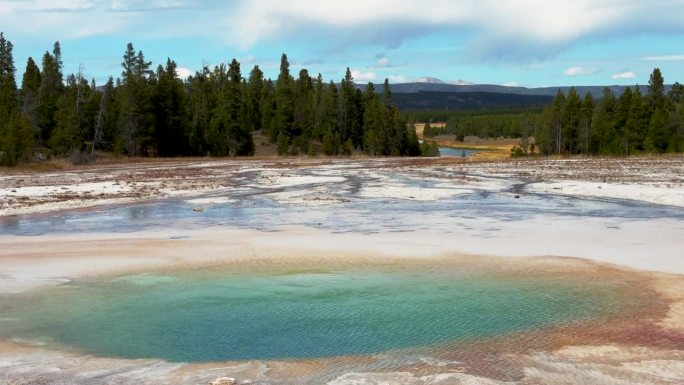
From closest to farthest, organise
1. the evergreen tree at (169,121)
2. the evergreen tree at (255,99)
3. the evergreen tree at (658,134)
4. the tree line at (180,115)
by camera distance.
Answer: the tree line at (180,115) → the evergreen tree at (169,121) → the evergreen tree at (658,134) → the evergreen tree at (255,99)

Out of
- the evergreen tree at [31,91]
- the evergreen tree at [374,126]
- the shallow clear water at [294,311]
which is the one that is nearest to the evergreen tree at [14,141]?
the evergreen tree at [31,91]

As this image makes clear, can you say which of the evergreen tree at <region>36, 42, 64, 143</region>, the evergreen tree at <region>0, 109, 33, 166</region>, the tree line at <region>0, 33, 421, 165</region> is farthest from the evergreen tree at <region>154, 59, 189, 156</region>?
the evergreen tree at <region>0, 109, 33, 166</region>

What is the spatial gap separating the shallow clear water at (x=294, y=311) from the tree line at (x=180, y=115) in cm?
4510

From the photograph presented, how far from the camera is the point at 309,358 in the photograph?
332 inches

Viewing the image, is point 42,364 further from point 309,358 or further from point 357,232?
point 357,232

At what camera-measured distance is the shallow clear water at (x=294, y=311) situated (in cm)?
911

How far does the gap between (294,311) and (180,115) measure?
A: 7688 centimetres

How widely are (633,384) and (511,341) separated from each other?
194 centimetres

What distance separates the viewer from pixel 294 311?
10.7 m

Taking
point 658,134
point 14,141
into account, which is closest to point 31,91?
point 14,141

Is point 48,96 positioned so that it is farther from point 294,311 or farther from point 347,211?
point 294,311

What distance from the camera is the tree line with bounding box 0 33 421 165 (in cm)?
7162

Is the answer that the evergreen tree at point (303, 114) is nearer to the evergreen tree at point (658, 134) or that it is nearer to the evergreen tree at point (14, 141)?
the evergreen tree at point (658, 134)

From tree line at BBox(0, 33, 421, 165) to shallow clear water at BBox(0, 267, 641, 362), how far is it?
1776 inches
